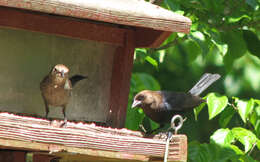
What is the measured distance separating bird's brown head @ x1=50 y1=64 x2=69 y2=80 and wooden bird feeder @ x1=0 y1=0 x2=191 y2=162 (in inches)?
10.2

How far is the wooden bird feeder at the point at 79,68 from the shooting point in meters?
2.82

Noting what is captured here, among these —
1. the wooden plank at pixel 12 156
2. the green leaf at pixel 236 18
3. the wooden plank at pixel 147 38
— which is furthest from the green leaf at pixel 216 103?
the wooden plank at pixel 12 156

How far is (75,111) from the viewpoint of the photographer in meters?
3.59

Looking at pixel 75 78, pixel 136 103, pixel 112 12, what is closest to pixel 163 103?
pixel 136 103

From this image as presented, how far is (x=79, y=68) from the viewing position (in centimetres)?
360

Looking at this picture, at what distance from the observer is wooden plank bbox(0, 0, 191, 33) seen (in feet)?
9.46

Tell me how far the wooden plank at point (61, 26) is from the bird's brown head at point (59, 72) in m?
0.26

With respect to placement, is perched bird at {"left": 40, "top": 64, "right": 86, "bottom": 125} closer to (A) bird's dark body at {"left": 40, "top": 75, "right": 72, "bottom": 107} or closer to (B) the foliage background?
(A) bird's dark body at {"left": 40, "top": 75, "right": 72, "bottom": 107}

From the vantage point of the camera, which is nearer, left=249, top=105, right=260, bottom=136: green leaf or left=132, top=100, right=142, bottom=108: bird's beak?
left=132, top=100, right=142, bottom=108: bird's beak

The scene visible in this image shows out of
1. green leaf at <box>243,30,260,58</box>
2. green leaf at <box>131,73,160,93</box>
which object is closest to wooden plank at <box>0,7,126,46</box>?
green leaf at <box>131,73,160,93</box>

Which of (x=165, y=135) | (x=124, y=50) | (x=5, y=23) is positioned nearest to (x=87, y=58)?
(x=124, y=50)

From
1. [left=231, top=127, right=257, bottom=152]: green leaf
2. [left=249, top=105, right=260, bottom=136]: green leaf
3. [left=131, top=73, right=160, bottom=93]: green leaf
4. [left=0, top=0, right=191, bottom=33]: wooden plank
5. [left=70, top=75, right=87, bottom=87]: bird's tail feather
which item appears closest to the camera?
[left=0, top=0, right=191, bottom=33]: wooden plank

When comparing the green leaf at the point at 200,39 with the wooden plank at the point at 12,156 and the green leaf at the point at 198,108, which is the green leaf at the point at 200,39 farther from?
the wooden plank at the point at 12,156

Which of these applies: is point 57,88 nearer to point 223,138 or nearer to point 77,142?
point 77,142
